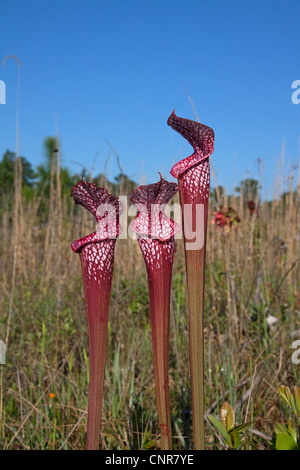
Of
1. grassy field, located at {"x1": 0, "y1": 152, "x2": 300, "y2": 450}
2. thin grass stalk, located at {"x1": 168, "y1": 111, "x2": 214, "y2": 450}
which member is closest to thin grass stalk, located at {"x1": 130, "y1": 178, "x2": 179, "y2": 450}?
thin grass stalk, located at {"x1": 168, "y1": 111, "x2": 214, "y2": 450}

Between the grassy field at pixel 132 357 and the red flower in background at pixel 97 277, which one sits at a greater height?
the red flower in background at pixel 97 277

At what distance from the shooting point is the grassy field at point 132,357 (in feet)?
4.05

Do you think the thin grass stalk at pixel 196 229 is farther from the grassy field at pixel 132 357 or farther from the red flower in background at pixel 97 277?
the grassy field at pixel 132 357

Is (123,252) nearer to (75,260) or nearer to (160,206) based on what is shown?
(75,260)

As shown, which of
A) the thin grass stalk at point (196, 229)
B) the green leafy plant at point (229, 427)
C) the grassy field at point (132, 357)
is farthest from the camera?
the grassy field at point (132, 357)

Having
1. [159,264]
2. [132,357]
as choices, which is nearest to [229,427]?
[159,264]

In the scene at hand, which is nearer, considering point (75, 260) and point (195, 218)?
point (195, 218)

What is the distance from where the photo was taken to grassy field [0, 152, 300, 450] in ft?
4.05

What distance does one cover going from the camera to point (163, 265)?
0.66 metres

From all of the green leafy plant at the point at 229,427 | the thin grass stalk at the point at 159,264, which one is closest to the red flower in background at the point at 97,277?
the thin grass stalk at the point at 159,264

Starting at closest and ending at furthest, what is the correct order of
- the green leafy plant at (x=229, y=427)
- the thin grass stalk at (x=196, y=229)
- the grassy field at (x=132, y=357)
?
1. the thin grass stalk at (x=196, y=229)
2. the green leafy plant at (x=229, y=427)
3. the grassy field at (x=132, y=357)

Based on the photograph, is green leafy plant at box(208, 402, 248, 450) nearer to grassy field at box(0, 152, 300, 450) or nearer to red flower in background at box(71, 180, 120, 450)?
grassy field at box(0, 152, 300, 450)
